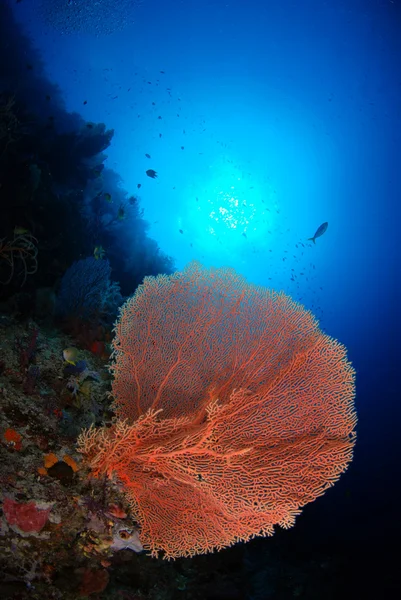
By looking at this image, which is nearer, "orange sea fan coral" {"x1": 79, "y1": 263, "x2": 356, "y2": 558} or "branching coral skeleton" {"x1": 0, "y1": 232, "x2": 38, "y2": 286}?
"orange sea fan coral" {"x1": 79, "y1": 263, "x2": 356, "y2": 558}

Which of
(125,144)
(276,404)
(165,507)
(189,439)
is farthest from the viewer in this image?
(125,144)

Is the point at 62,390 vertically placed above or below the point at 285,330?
below

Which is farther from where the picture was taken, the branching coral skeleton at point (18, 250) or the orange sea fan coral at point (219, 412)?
the branching coral skeleton at point (18, 250)

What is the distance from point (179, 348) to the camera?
13.5 ft

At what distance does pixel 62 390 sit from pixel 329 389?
3239 millimetres

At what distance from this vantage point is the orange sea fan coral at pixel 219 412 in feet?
9.93

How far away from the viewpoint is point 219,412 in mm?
2879

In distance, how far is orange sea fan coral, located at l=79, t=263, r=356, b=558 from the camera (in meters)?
3.03

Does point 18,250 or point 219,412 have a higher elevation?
point 18,250

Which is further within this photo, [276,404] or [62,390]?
[62,390]

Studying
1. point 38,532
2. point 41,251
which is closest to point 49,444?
point 38,532

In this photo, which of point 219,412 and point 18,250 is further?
point 18,250

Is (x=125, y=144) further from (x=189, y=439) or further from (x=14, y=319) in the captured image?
(x=189, y=439)

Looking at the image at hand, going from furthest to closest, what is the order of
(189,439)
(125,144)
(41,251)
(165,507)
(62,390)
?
(125,144)
(41,251)
(62,390)
(165,507)
(189,439)
